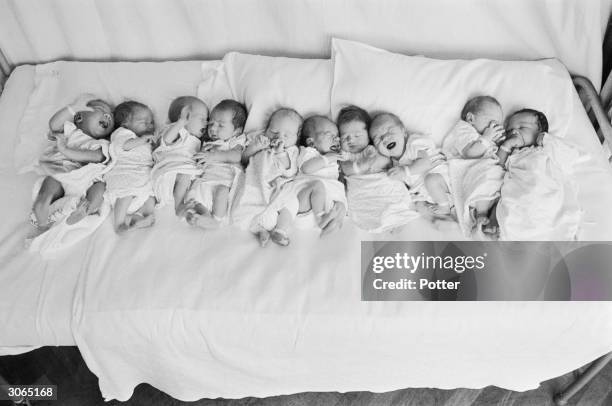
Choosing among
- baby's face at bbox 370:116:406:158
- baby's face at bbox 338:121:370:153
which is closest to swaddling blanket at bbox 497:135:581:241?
baby's face at bbox 370:116:406:158

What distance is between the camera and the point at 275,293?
51.1 inches

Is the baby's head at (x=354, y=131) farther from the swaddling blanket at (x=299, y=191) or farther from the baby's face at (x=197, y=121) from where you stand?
the baby's face at (x=197, y=121)

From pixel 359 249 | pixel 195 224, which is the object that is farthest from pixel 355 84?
pixel 195 224

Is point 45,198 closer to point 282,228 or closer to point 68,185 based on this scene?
point 68,185

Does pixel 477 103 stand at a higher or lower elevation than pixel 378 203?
higher

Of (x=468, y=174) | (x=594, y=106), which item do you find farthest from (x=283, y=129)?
(x=594, y=106)

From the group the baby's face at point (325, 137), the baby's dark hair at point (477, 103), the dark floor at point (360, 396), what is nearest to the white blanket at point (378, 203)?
the baby's face at point (325, 137)

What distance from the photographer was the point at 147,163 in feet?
5.08

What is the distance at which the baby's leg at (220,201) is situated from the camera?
1461 millimetres

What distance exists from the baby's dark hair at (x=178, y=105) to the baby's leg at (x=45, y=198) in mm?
398

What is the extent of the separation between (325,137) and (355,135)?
0.30 feet

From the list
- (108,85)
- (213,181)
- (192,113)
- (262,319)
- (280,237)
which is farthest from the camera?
(108,85)

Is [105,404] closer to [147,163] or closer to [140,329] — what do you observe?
[140,329]


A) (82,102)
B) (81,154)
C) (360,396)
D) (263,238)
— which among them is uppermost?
(82,102)
